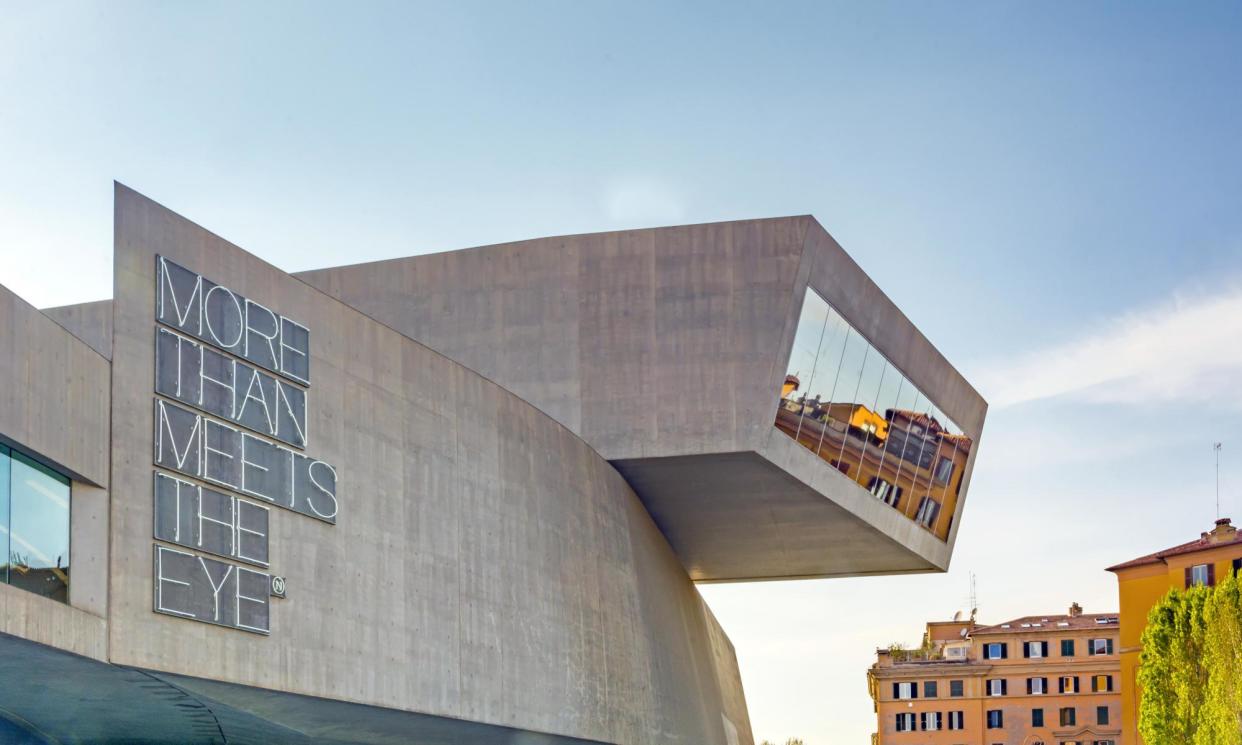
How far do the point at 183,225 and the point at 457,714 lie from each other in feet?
29.2

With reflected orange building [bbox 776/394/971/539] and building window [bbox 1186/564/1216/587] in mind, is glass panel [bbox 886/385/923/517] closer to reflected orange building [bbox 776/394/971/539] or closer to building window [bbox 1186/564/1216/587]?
reflected orange building [bbox 776/394/971/539]

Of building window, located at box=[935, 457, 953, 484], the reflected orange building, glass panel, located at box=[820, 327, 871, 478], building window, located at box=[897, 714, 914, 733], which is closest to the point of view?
the reflected orange building

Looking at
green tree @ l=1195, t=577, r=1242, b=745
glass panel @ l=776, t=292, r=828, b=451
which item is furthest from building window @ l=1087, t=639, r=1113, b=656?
glass panel @ l=776, t=292, r=828, b=451

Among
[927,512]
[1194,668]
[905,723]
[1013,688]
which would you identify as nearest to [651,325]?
[927,512]

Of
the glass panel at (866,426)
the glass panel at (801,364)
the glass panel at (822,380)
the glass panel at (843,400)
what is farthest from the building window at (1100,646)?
the glass panel at (801,364)

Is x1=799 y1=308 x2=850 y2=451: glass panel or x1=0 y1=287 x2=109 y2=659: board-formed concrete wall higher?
x1=799 y1=308 x2=850 y2=451: glass panel

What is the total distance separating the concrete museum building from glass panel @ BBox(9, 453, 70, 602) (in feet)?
0.11

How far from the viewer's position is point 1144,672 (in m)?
59.9

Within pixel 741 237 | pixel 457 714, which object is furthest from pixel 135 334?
pixel 741 237

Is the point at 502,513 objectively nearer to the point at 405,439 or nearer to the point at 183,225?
the point at 405,439

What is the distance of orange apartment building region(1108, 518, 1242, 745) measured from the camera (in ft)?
211

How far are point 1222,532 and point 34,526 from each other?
59.6 meters

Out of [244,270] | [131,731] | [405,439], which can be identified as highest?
[244,270]

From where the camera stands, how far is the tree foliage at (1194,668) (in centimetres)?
5584
